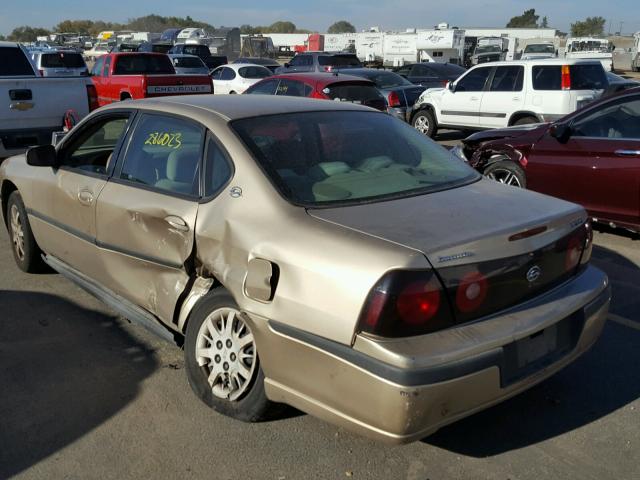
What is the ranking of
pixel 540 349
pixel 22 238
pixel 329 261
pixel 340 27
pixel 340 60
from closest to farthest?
pixel 329 261
pixel 540 349
pixel 22 238
pixel 340 60
pixel 340 27

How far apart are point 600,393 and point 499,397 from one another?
115 centimetres

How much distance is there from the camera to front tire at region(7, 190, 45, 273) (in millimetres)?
5297

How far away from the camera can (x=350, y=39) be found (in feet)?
147

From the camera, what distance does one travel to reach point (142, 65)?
644 inches

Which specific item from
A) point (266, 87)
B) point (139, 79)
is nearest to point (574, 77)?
point (266, 87)

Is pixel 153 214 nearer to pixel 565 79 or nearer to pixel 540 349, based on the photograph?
pixel 540 349

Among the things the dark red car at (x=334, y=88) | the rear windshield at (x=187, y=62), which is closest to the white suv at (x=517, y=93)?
the dark red car at (x=334, y=88)

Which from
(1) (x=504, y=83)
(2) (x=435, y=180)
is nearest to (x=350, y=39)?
(1) (x=504, y=83)

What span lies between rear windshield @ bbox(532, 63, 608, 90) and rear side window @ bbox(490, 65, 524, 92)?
30 cm

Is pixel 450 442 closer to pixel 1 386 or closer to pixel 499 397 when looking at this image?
pixel 499 397

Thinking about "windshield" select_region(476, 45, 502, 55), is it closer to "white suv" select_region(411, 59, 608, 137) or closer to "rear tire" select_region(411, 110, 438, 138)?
"rear tire" select_region(411, 110, 438, 138)

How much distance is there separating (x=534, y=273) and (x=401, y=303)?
0.75 meters

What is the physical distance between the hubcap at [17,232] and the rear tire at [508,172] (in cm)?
465

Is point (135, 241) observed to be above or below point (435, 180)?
below
